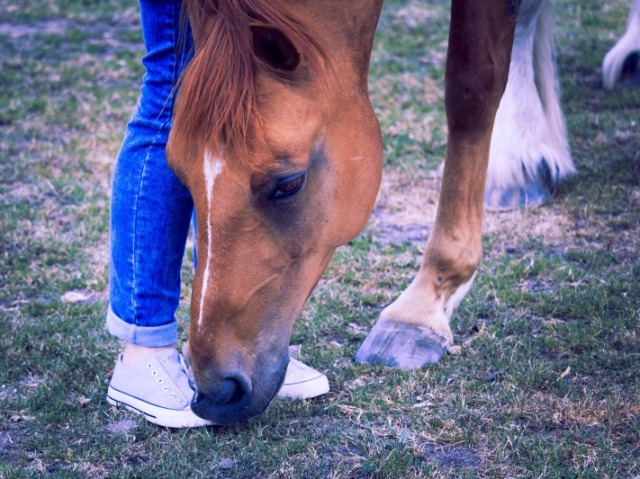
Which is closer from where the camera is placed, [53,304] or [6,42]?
[53,304]

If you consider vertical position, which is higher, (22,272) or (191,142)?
(191,142)

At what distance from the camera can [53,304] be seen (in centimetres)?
272

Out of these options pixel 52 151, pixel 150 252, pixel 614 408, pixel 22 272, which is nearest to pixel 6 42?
pixel 52 151

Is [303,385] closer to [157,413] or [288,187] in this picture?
[157,413]

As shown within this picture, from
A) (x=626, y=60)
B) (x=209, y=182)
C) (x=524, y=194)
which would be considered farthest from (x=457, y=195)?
(x=626, y=60)

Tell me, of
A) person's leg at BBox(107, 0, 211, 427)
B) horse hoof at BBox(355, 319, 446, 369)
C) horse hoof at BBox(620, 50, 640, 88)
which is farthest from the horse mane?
horse hoof at BBox(620, 50, 640, 88)

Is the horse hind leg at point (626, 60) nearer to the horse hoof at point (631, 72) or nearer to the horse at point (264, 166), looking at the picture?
the horse hoof at point (631, 72)

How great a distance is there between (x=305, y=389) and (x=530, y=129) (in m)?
1.90

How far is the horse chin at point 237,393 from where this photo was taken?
168cm

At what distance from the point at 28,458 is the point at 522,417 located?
1.20 meters

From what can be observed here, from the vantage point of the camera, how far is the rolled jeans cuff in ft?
6.98

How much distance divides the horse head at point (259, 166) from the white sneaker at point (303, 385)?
327mm

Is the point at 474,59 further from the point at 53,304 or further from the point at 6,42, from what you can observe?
the point at 6,42

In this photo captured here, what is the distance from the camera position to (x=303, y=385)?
209 cm
